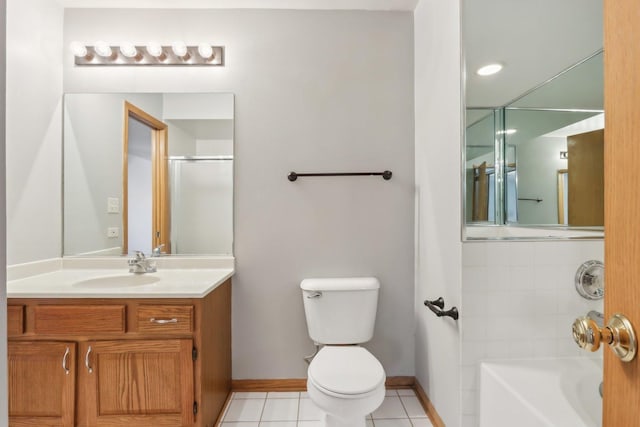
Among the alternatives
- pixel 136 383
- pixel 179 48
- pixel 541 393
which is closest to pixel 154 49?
pixel 179 48

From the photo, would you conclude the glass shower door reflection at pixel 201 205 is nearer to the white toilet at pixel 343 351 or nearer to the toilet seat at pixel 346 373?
the white toilet at pixel 343 351

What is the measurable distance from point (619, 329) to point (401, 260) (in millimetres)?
1598

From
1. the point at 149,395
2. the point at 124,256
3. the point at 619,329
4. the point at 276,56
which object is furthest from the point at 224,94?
the point at 619,329

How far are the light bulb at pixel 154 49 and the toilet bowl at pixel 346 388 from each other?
2001 mm

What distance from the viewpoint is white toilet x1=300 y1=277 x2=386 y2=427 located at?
1.38m

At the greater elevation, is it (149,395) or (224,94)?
(224,94)

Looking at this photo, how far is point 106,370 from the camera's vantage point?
4.95ft

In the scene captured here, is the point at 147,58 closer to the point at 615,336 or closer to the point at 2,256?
the point at 2,256

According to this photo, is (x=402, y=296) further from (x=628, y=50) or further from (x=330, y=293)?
(x=628, y=50)

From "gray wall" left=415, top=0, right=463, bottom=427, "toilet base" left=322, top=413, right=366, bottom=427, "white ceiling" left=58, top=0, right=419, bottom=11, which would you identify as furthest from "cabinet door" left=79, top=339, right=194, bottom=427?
"white ceiling" left=58, top=0, right=419, bottom=11

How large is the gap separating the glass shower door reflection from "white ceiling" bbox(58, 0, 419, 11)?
0.94m

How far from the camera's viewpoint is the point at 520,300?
134 centimetres

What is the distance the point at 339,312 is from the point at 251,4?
1944 mm

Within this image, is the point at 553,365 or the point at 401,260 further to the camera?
the point at 401,260
